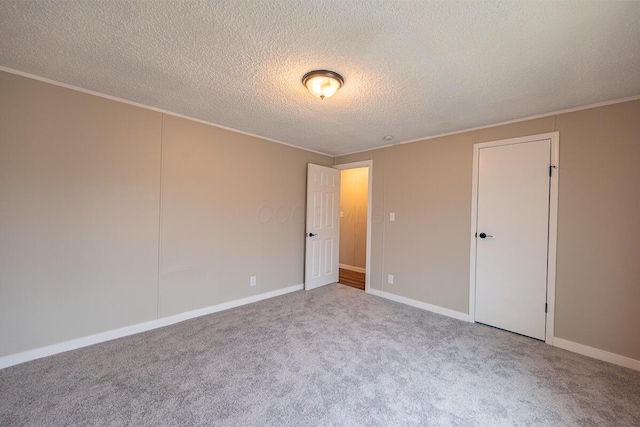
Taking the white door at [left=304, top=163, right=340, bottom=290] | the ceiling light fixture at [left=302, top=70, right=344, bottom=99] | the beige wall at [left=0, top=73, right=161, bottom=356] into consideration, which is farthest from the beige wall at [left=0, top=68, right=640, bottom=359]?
the ceiling light fixture at [left=302, top=70, right=344, bottom=99]

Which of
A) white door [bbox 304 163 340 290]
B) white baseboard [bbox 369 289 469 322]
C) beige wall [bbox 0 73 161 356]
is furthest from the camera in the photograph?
white door [bbox 304 163 340 290]

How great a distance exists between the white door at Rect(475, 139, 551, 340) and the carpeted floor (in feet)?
0.87

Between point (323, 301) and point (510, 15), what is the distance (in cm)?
339

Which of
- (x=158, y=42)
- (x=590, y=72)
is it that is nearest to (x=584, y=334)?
(x=590, y=72)

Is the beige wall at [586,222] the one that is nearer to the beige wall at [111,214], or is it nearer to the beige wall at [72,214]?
the beige wall at [111,214]

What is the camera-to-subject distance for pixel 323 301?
3.64 meters

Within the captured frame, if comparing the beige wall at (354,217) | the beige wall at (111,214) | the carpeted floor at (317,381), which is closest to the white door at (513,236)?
the carpeted floor at (317,381)

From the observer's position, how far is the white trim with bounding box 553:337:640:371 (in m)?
2.18

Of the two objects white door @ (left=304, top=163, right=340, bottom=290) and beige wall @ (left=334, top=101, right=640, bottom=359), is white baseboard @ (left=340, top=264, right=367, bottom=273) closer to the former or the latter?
white door @ (left=304, top=163, right=340, bottom=290)

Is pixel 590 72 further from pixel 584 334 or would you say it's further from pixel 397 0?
pixel 584 334

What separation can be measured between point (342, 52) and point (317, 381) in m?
2.36

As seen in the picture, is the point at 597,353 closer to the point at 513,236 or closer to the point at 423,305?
the point at 513,236

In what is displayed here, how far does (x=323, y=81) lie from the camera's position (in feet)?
6.44

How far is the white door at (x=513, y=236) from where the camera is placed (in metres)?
2.63
